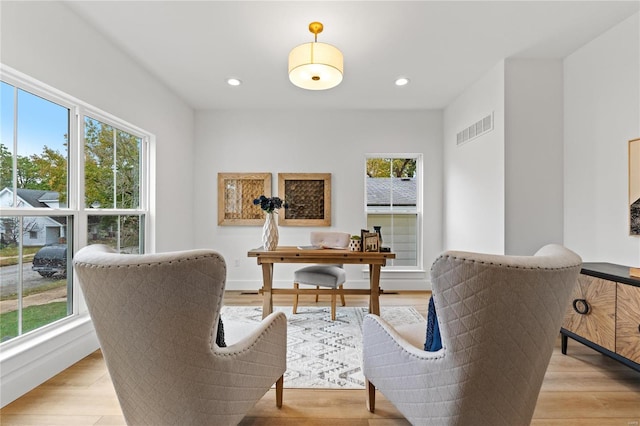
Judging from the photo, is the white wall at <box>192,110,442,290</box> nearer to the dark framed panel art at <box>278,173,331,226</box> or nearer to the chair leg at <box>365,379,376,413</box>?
the dark framed panel art at <box>278,173,331,226</box>

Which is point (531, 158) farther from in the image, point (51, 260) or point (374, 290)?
point (51, 260)

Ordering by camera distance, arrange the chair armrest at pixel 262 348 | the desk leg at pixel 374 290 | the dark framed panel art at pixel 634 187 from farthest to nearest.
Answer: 1. the desk leg at pixel 374 290
2. the dark framed panel art at pixel 634 187
3. the chair armrest at pixel 262 348

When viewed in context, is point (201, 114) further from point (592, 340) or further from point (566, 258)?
point (592, 340)

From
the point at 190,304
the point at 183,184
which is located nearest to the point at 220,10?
the point at 190,304

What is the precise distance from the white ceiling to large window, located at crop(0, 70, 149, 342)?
0.78 m

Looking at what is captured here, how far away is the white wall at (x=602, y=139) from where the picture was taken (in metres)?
2.35

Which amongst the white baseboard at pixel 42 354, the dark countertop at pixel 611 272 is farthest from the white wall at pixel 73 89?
the dark countertop at pixel 611 272

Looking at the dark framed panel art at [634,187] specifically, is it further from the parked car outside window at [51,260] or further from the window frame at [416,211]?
the parked car outside window at [51,260]

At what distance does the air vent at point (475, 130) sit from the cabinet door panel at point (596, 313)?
1.70 m

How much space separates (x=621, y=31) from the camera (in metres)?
2.40

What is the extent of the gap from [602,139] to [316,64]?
2431mm

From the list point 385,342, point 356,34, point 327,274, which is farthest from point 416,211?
point 385,342

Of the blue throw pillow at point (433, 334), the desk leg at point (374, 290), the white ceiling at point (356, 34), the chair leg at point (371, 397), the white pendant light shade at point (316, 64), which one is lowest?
the chair leg at point (371, 397)

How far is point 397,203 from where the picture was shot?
4.56 m
